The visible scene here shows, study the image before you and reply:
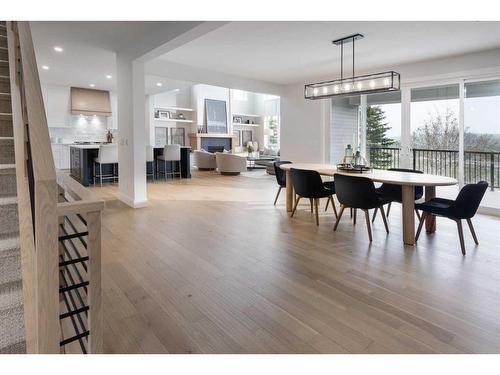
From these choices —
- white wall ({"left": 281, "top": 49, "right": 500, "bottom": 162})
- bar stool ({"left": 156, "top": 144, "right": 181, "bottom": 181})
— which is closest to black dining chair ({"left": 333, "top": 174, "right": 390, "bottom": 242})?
white wall ({"left": 281, "top": 49, "right": 500, "bottom": 162})

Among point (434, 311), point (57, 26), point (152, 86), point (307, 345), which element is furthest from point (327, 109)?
point (307, 345)

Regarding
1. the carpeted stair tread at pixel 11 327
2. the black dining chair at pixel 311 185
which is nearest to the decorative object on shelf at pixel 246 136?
the black dining chair at pixel 311 185

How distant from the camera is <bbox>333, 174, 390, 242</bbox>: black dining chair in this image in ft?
11.9

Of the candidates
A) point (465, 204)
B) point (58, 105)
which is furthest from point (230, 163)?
point (465, 204)

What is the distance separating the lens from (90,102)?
31.3 ft

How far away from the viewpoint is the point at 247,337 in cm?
184

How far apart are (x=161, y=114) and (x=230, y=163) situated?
4.17 m

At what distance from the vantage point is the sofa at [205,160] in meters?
11.0

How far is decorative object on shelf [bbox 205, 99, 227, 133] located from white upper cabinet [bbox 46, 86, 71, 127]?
16.6ft

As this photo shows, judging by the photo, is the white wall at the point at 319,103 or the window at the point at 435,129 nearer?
the white wall at the point at 319,103

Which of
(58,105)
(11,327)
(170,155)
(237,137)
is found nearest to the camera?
(11,327)

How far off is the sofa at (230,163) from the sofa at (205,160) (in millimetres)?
1003

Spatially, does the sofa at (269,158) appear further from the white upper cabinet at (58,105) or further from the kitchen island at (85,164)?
the white upper cabinet at (58,105)

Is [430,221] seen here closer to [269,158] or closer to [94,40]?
[94,40]
